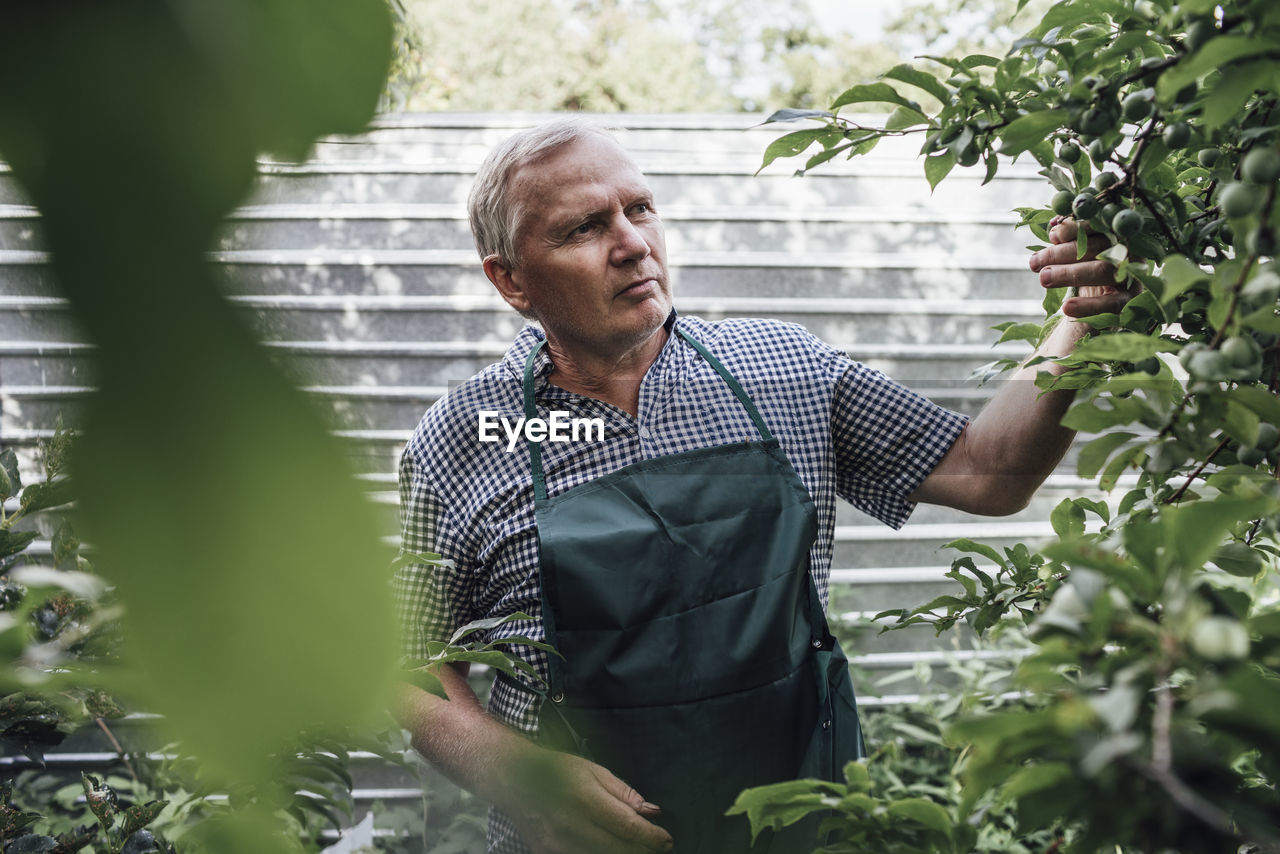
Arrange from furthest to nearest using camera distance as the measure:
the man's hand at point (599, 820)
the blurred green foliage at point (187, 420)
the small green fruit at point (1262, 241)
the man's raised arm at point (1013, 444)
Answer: the man's hand at point (599, 820) → the man's raised arm at point (1013, 444) → the small green fruit at point (1262, 241) → the blurred green foliage at point (187, 420)

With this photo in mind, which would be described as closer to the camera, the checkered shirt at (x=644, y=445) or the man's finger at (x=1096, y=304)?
the man's finger at (x=1096, y=304)

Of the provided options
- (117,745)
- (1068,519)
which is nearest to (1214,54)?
(1068,519)

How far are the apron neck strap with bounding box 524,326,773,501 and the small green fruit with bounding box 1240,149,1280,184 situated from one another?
33.8 inches

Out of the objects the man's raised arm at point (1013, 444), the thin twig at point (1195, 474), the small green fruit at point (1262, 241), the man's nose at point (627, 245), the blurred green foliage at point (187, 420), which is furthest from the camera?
the man's nose at point (627, 245)

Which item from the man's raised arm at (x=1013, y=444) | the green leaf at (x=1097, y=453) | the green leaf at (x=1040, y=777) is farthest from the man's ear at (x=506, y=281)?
the green leaf at (x=1040, y=777)

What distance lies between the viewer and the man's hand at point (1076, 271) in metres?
0.68

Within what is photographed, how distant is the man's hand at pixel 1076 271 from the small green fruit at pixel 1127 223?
14 centimetres

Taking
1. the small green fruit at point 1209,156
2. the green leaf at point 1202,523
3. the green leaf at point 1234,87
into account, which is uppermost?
the small green fruit at point 1209,156

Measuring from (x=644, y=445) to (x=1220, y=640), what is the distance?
970 mm

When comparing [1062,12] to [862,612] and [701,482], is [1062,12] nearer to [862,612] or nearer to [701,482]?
[701,482]

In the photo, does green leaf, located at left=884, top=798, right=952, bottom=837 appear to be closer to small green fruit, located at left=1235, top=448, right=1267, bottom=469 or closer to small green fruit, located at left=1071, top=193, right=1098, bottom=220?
small green fruit, located at left=1235, top=448, right=1267, bottom=469

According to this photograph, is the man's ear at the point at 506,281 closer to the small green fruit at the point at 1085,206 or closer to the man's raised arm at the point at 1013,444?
the man's raised arm at the point at 1013,444

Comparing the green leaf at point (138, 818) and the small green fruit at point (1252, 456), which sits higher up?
the small green fruit at point (1252, 456)

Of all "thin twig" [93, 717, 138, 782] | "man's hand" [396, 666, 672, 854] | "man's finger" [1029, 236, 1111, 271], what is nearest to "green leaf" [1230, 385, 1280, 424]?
"man's finger" [1029, 236, 1111, 271]
